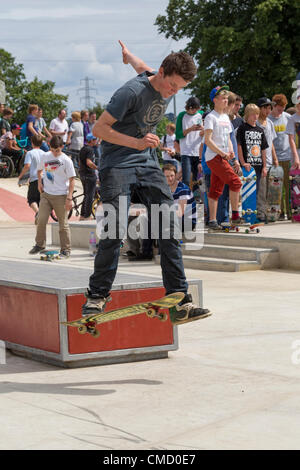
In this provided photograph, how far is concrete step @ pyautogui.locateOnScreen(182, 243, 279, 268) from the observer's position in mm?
10641

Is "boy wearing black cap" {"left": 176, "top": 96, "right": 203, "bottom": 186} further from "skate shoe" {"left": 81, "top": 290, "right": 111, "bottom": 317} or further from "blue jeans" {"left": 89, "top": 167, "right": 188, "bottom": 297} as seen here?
"skate shoe" {"left": 81, "top": 290, "right": 111, "bottom": 317}

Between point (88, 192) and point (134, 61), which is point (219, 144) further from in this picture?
point (88, 192)

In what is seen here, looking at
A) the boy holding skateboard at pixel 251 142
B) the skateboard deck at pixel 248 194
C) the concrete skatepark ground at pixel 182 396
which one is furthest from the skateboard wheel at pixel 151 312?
the boy holding skateboard at pixel 251 142

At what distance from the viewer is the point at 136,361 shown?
19.3 ft

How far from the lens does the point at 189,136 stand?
1311cm

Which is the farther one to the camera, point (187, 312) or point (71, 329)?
point (71, 329)

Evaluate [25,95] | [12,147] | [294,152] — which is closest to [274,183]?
[294,152]

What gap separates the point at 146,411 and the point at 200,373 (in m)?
0.97

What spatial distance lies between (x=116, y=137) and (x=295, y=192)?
25.7ft

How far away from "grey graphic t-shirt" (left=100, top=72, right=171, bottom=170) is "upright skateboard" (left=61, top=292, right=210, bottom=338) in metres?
0.95

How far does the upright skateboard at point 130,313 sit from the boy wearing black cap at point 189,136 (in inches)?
311

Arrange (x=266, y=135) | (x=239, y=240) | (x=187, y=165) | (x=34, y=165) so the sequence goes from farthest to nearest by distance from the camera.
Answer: (x=34, y=165)
(x=187, y=165)
(x=266, y=135)
(x=239, y=240)

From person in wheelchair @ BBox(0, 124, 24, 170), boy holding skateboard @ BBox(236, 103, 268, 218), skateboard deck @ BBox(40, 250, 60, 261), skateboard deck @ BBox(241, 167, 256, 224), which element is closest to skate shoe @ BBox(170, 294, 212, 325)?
skateboard deck @ BBox(40, 250, 60, 261)
